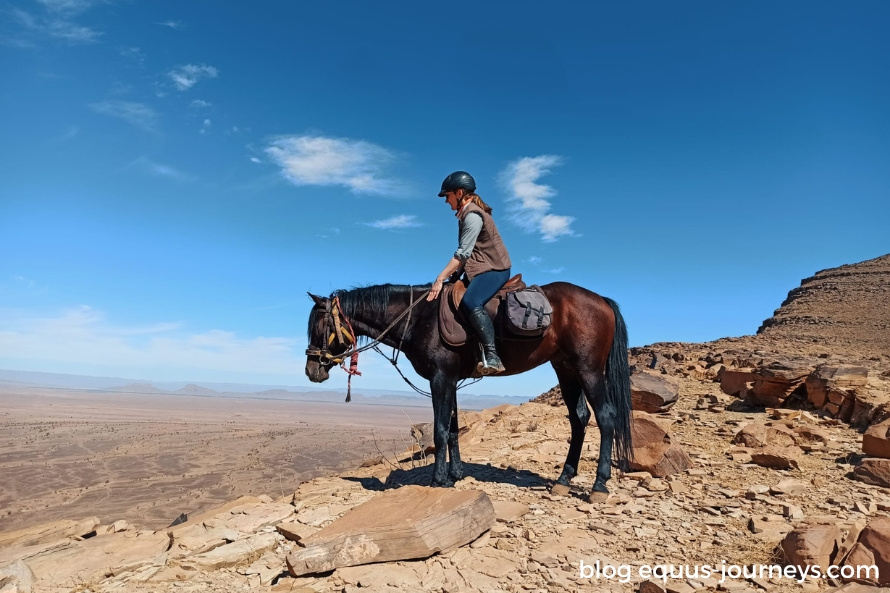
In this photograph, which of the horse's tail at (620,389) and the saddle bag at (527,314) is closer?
the saddle bag at (527,314)

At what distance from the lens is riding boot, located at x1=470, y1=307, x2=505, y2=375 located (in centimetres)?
605


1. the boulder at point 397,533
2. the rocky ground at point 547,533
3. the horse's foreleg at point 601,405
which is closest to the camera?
the rocky ground at point 547,533

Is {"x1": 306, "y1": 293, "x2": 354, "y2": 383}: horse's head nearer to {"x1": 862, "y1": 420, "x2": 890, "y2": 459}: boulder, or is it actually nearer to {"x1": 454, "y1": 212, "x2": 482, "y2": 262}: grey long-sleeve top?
{"x1": 454, "y1": 212, "x2": 482, "y2": 262}: grey long-sleeve top

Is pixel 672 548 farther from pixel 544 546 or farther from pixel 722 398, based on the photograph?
pixel 722 398

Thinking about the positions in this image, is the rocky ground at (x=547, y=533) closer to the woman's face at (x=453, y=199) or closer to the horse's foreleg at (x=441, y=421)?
the horse's foreleg at (x=441, y=421)

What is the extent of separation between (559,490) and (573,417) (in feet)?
3.53

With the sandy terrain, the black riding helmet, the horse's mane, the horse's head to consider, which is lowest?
the sandy terrain

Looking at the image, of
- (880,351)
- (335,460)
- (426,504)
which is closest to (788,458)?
(426,504)

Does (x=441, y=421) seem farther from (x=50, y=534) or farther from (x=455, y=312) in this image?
(x=50, y=534)

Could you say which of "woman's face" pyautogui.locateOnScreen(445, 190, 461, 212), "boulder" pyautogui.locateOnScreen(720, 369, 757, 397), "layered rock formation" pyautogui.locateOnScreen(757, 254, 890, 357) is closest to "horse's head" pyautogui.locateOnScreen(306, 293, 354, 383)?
"woman's face" pyautogui.locateOnScreen(445, 190, 461, 212)

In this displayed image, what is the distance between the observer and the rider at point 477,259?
20.0 ft

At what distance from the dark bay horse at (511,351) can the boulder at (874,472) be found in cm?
265

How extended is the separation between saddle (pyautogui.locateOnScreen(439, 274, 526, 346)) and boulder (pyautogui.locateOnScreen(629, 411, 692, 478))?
269 cm

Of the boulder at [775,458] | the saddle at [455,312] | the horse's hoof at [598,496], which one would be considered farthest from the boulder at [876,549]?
the saddle at [455,312]
